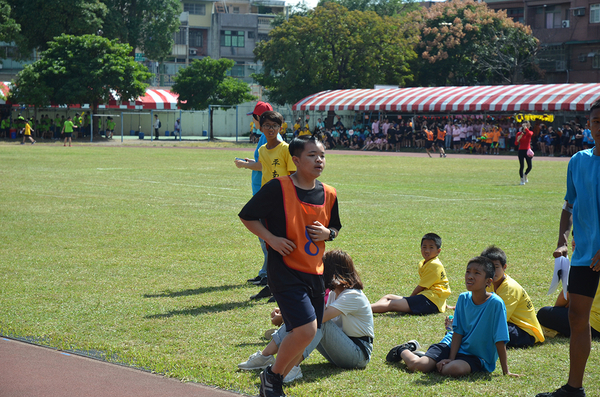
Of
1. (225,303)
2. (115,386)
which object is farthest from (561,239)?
(225,303)

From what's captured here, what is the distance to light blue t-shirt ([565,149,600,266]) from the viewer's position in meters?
4.07

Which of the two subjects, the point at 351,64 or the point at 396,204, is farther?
the point at 351,64

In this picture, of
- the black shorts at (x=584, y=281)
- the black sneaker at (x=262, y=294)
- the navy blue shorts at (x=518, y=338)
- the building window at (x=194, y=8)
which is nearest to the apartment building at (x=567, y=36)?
the building window at (x=194, y=8)

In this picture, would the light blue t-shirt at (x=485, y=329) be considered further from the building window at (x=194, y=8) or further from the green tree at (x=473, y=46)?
the building window at (x=194, y=8)

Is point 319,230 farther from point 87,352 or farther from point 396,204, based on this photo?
point 396,204

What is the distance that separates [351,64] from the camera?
56.1 m

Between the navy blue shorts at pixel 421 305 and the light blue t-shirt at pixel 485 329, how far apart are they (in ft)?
5.28

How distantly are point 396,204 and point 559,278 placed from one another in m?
10.4

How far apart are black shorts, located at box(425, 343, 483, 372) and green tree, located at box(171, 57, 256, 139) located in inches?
2242

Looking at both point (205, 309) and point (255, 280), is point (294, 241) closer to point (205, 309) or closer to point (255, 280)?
point (205, 309)

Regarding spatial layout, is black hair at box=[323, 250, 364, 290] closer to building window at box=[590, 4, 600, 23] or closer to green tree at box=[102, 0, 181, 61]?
building window at box=[590, 4, 600, 23]

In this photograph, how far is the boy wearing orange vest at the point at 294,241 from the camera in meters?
4.11

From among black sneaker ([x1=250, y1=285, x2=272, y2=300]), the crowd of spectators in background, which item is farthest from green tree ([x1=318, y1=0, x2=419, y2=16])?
black sneaker ([x1=250, y1=285, x2=272, y2=300])

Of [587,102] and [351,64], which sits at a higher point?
[351,64]
